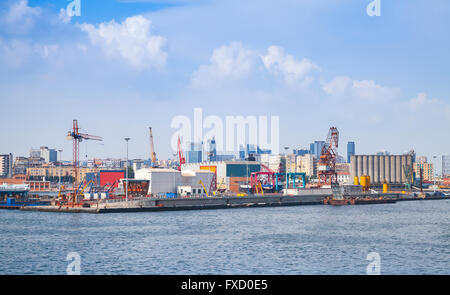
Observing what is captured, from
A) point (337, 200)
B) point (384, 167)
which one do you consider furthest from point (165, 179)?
point (384, 167)

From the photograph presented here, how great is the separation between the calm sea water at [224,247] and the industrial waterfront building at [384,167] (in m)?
140

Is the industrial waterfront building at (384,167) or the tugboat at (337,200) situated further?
the industrial waterfront building at (384,167)

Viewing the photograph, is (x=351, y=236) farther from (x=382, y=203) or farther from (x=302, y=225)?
(x=382, y=203)

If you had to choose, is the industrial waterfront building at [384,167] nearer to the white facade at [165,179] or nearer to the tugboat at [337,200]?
the tugboat at [337,200]

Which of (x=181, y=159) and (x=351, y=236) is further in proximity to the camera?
(x=181, y=159)

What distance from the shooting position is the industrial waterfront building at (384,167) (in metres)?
189

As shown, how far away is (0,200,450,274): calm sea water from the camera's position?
91.4 ft

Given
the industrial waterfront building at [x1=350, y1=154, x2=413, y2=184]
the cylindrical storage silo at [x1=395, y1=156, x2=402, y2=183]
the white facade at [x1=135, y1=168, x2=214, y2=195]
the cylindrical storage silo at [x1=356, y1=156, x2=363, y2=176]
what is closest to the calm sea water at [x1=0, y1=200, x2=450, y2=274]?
the white facade at [x1=135, y1=168, x2=214, y2=195]

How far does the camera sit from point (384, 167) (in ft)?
A: 626

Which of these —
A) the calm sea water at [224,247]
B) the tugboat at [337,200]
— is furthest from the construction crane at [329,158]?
the calm sea water at [224,247]

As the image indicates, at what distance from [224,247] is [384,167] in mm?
165837
